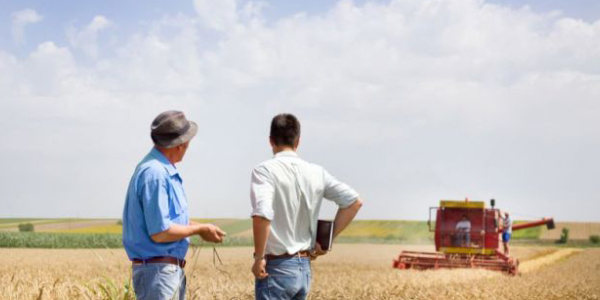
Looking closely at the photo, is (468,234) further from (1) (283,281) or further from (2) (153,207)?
(2) (153,207)

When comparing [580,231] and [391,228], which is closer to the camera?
[580,231]

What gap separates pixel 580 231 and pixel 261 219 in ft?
219

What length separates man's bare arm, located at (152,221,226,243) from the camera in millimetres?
4684

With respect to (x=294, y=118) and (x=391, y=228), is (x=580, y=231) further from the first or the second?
(x=294, y=118)

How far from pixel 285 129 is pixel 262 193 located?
491 millimetres

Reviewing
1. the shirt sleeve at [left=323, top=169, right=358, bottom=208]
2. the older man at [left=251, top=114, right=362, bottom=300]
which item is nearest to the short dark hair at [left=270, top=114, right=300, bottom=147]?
the older man at [left=251, top=114, right=362, bottom=300]

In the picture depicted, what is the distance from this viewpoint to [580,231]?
6675 cm

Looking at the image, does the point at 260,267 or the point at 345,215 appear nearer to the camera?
the point at 260,267

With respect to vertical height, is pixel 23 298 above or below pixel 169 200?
below

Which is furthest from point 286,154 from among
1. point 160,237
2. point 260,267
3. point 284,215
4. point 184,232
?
point 160,237

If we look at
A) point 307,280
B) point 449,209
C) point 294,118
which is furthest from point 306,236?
point 449,209

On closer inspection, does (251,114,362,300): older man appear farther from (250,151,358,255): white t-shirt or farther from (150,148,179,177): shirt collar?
(150,148,179,177): shirt collar

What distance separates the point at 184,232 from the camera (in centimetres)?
471

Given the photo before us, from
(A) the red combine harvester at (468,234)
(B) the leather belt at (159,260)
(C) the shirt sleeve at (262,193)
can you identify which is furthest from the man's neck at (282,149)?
(A) the red combine harvester at (468,234)
